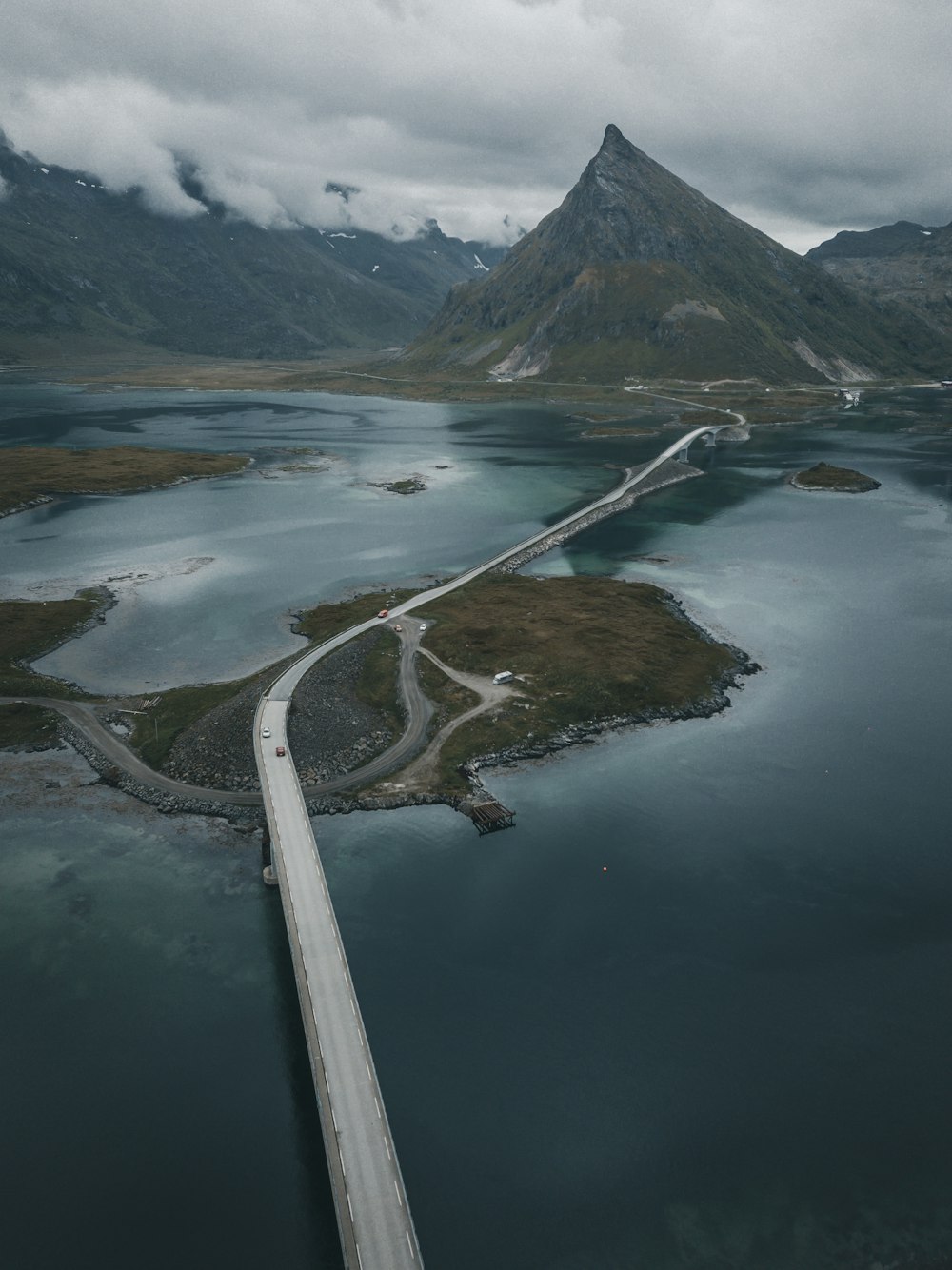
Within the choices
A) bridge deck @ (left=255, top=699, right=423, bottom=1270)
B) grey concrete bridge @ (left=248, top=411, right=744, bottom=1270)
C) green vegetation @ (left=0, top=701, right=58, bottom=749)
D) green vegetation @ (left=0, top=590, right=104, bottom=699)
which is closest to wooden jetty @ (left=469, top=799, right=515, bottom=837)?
grey concrete bridge @ (left=248, top=411, right=744, bottom=1270)

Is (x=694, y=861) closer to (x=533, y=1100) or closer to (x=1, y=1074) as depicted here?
(x=533, y=1100)

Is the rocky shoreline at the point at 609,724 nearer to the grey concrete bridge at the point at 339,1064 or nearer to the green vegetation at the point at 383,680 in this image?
the green vegetation at the point at 383,680

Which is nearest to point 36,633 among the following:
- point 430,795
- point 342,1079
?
point 430,795

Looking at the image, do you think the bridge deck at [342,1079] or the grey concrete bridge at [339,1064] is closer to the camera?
the bridge deck at [342,1079]

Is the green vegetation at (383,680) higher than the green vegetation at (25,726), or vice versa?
the green vegetation at (383,680)

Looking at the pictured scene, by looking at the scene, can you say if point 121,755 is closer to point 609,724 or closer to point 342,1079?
point 342,1079

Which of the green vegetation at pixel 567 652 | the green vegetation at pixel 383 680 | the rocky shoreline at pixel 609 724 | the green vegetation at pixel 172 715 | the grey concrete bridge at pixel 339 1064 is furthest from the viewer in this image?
the green vegetation at pixel 383 680

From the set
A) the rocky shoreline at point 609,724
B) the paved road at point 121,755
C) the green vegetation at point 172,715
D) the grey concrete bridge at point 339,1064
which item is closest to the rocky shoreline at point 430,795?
the rocky shoreline at point 609,724

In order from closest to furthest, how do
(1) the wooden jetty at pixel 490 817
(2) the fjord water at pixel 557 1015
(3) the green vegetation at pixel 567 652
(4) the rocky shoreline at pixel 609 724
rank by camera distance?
(2) the fjord water at pixel 557 1015 < (1) the wooden jetty at pixel 490 817 < (4) the rocky shoreline at pixel 609 724 < (3) the green vegetation at pixel 567 652
